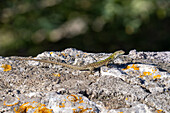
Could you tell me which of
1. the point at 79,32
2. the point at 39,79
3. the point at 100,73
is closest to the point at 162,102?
the point at 100,73

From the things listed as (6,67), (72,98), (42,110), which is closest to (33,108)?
(42,110)

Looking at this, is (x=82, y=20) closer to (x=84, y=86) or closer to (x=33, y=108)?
(x=84, y=86)

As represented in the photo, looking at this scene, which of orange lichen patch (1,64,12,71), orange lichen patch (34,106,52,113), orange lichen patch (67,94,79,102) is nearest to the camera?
orange lichen patch (34,106,52,113)

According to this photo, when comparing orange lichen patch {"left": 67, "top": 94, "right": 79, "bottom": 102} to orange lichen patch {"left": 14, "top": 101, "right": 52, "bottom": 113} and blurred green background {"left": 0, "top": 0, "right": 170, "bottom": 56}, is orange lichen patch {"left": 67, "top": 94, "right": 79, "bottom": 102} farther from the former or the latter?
blurred green background {"left": 0, "top": 0, "right": 170, "bottom": 56}

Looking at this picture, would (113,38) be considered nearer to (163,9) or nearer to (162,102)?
(163,9)

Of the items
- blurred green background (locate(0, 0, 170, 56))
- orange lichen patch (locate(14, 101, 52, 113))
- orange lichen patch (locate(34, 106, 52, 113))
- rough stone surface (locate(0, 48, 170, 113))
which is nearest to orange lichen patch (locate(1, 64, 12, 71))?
rough stone surface (locate(0, 48, 170, 113))

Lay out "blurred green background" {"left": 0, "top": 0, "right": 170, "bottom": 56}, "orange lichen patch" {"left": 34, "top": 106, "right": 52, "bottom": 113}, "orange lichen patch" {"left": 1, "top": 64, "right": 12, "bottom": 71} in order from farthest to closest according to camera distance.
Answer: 1. "blurred green background" {"left": 0, "top": 0, "right": 170, "bottom": 56}
2. "orange lichen patch" {"left": 1, "top": 64, "right": 12, "bottom": 71}
3. "orange lichen patch" {"left": 34, "top": 106, "right": 52, "bottom": 113}
